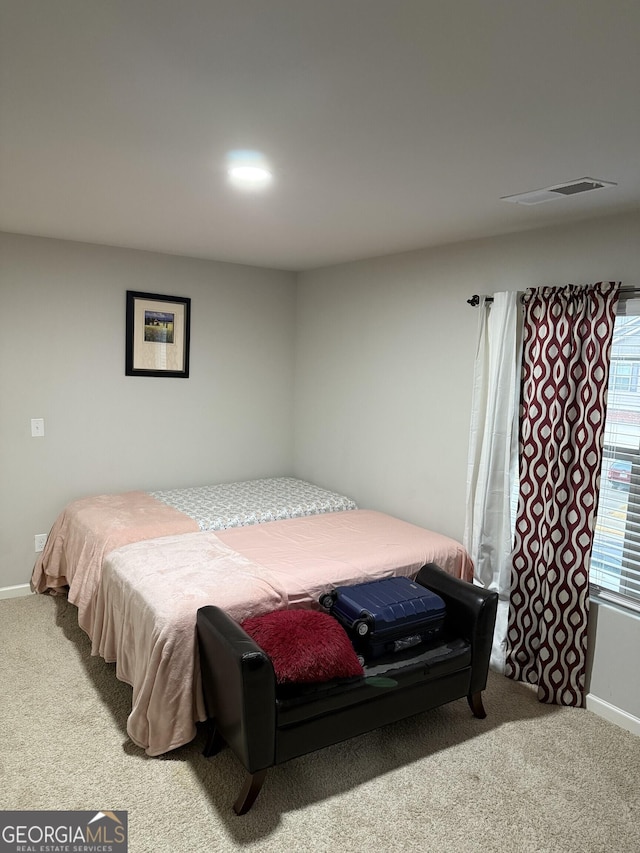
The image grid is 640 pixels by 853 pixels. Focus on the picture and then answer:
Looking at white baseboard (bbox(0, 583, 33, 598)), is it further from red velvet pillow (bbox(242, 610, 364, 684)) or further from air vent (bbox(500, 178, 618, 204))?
A: air vent (bbox(500, 178, 618, 204))

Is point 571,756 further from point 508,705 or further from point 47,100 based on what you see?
point 47,100

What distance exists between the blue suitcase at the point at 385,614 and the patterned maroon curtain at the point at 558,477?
621 mm

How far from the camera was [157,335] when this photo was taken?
411 cm

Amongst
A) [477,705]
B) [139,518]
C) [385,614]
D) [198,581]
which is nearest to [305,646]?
[385,614]

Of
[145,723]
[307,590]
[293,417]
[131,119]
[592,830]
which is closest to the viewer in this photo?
[131,119]

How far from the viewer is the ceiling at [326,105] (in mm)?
1204

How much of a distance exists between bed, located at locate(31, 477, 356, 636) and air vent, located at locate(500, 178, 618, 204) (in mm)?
2329

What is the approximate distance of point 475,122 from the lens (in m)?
1.67

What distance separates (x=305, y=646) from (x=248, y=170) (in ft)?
6.05

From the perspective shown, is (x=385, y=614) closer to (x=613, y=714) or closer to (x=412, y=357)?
(x=613, y=714)

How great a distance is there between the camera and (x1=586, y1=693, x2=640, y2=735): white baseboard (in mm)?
2633

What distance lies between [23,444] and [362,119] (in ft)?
10.1

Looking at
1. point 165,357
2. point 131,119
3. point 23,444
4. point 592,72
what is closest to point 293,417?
point 165,357

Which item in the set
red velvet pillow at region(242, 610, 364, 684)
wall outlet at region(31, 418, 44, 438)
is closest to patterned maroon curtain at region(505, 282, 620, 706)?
red velvet pillow at region(242, 610, 364, 684)
